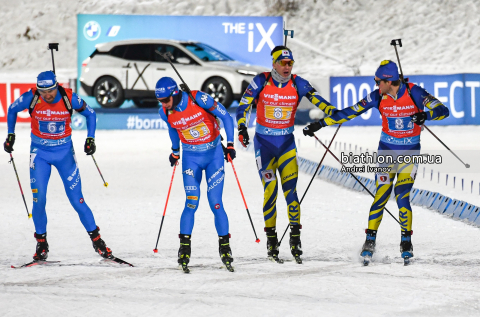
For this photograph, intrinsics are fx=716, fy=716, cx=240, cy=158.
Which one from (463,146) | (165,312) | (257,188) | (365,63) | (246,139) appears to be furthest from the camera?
(365,63)

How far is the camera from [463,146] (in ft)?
55.5

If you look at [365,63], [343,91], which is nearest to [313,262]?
[343,91]

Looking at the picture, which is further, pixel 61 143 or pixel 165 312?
pixel 61 143

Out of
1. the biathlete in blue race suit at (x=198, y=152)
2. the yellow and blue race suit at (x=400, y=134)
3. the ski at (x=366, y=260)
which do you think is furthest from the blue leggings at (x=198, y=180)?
the ski at (x=366, y=260)

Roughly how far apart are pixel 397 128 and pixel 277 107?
125cm

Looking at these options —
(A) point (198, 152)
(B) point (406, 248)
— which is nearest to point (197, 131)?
(A) point (198, 152)

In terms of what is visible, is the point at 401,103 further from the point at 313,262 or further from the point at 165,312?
the point at 165,312

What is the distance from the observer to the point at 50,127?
7.29 meters

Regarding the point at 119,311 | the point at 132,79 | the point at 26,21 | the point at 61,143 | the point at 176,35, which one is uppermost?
the point at 26,21

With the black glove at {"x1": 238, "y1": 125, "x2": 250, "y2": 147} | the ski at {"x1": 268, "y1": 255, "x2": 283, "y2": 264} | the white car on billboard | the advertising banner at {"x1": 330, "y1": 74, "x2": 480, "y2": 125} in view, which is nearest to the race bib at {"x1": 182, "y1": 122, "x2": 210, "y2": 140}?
the black glove at {"x1": 238, "y1": 125, "x2": 250, "y2": 147}

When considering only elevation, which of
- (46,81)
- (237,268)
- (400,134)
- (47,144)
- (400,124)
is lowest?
(237,268)

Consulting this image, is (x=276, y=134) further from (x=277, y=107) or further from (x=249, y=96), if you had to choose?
(x=249, y=96)

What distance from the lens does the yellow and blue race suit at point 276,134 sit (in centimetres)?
745

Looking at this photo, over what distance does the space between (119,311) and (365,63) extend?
118ft
